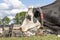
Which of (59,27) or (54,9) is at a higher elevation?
(54,9)

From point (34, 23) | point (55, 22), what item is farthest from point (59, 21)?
point (34, 23)

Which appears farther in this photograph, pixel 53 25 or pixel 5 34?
pixel 53 25

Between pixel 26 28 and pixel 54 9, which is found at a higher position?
pixel 54 9

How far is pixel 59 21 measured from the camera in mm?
11742

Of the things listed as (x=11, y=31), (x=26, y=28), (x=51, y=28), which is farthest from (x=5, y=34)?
(x=51, y=28)

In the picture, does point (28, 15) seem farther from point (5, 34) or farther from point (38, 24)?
point (5, 34)

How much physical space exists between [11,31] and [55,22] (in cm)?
353

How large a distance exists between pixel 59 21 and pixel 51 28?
25.3 inches

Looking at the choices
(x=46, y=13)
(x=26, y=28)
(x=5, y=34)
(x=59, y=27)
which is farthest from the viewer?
(x=46, y=13)

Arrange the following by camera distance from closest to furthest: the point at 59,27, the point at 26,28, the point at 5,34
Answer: the point at 5,34
the point at 26,28
the point at 59,27

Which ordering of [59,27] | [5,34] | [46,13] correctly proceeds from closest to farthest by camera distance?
[5,34]
[59,27]
[46,13]

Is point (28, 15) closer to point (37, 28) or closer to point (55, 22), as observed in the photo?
point (37, 28)

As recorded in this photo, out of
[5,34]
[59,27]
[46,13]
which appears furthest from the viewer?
[46,13]

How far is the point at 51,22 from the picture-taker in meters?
12.1
